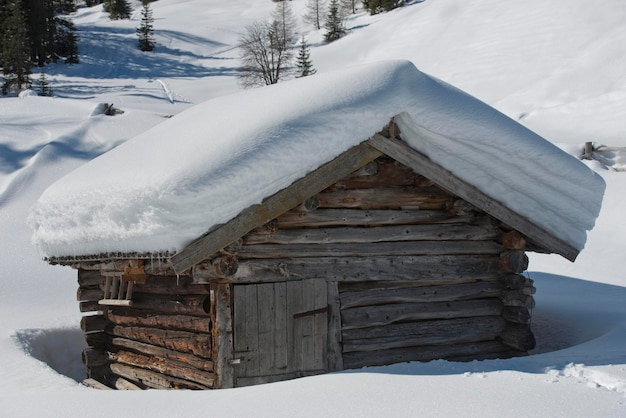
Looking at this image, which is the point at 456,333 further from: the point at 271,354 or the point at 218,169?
the point at 218,169

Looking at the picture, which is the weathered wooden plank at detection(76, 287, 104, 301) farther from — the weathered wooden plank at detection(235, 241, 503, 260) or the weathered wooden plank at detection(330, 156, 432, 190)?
the weathered wooden plank at detection(330, 156, 432, 190)

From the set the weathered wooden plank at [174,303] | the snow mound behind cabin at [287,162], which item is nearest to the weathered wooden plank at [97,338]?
the weathered wooden plank at [174,303]

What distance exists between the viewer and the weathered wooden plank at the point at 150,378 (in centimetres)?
876

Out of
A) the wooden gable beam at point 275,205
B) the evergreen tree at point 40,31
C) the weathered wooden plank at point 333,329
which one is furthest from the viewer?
the evergreen tree at point 40,31

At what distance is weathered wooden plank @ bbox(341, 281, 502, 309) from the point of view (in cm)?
859

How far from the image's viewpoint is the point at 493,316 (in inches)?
371

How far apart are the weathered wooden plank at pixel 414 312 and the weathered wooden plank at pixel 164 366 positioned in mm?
1684

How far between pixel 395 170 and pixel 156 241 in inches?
115

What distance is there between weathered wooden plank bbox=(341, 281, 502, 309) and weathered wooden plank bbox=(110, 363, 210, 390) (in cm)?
197

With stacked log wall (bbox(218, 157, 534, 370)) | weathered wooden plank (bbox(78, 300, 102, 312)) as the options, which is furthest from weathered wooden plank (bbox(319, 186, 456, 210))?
weathered wooden plank (bbox(78, 300, 102, 312))

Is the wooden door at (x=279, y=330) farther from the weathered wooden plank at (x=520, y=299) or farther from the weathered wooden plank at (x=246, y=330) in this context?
the weathered wooden plank at (x=520, y=299)

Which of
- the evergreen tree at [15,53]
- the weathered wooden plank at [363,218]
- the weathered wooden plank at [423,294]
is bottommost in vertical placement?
the weathered wooden plank at [423,294]

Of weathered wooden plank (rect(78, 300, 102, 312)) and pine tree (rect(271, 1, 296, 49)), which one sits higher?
pine tree (rect(271, 1, 296, 49))

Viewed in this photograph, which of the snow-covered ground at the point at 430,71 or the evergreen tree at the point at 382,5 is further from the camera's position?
the evergreen tree at the point at 382,5
